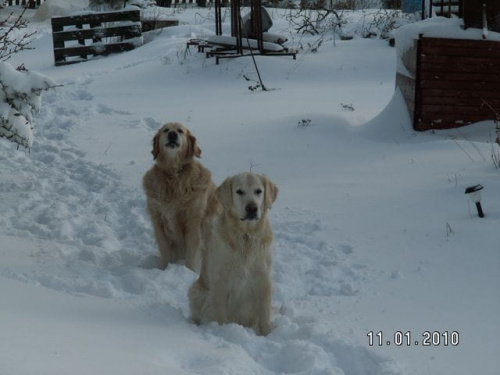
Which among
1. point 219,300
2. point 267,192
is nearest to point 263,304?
point 219,300

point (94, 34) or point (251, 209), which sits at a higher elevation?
point (94, 34)

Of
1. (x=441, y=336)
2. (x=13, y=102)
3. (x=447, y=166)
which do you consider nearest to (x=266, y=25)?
(x=447, y=166)

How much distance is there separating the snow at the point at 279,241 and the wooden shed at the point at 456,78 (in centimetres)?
26

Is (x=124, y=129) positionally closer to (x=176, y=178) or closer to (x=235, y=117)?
(x=235, y=117)

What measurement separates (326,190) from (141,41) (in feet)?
42.9

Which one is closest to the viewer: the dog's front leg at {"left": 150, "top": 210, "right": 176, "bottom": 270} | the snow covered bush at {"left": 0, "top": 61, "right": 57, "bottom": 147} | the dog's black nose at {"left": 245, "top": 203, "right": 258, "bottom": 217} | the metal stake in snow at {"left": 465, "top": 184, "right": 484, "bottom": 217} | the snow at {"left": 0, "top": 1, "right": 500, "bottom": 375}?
the snow at {"left": 0, "top": 1, "right": 500, "bottom": 375}

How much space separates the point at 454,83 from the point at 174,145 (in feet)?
16.3

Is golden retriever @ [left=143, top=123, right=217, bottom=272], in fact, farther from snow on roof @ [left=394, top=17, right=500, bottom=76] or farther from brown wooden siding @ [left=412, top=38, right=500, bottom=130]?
snow on roof @ [left=394, top=17, right=500, bottom=76]

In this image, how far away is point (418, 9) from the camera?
19359 millimetres

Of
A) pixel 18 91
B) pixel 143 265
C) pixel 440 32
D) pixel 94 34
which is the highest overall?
pixel 440 32

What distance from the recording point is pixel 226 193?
4730mm

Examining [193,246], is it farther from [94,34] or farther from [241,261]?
[94,34]

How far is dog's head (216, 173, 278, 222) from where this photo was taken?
465 centimetres
